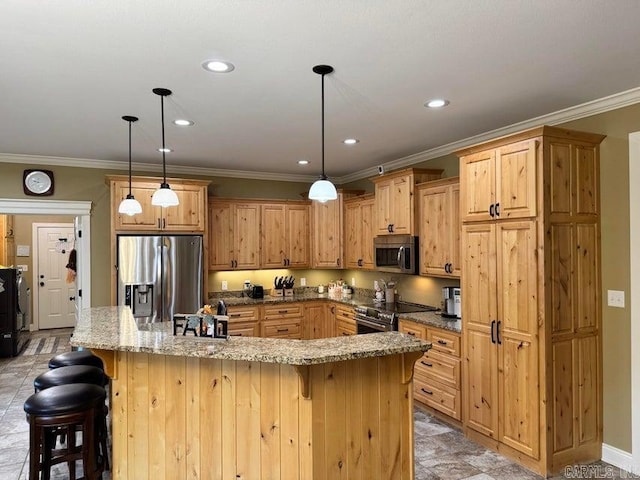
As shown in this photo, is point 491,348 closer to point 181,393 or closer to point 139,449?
point 181,393

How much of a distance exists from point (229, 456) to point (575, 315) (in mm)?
2623

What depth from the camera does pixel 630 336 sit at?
10.6ft

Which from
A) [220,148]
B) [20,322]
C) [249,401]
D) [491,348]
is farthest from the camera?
[20,322]

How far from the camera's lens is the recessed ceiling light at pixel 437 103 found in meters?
3.32

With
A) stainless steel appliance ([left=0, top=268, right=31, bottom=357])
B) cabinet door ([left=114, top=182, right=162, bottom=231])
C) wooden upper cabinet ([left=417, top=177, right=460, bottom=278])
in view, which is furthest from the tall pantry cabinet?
stainless steel appliance ([left=0, top=268, right=31, bottom=357])

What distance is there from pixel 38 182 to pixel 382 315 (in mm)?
4297

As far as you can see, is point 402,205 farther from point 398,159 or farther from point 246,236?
point 246,236

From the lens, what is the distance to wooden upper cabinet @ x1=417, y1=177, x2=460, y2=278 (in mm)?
4309

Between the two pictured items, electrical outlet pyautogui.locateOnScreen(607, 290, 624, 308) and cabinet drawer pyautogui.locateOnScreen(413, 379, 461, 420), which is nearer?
electrical outlet pyautogui.locateOnScreen(607, 290, 624, 308)

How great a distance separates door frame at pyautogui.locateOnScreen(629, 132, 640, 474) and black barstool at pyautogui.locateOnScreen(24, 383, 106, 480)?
368 cm

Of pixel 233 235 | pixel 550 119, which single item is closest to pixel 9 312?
pixel 233 235

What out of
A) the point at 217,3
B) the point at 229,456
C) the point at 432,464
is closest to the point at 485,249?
the point at 432,464

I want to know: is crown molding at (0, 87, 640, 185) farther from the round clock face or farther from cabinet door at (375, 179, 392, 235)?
cabinet door at (375, 179, 392, 235)

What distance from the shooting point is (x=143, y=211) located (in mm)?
5215
